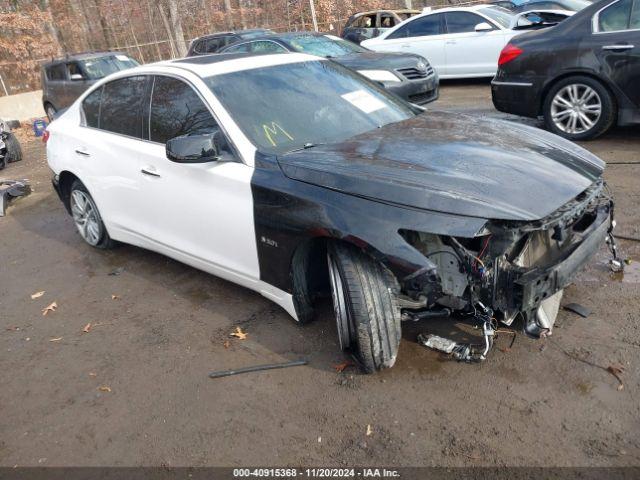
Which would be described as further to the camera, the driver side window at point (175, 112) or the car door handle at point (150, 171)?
the car door handle at point (150, 171)

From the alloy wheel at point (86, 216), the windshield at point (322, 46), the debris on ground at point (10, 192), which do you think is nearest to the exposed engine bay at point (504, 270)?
the alloy wheel at point (86, 216)

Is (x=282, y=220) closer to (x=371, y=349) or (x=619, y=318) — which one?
(x=371, y=349)

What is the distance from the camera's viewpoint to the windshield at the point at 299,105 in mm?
3529

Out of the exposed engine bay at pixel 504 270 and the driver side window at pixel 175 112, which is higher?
the driver side window at pixel 175 112

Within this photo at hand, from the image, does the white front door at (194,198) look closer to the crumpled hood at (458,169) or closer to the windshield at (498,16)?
the crumpled hood at (458,169)

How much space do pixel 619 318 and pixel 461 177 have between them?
1.38 m

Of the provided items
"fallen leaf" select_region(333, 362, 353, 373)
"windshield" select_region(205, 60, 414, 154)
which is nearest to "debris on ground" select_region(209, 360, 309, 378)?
"fallen leaf" select_region(333, 362, 353, 373)

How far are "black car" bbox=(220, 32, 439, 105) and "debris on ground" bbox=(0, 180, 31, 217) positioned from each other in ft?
12.8

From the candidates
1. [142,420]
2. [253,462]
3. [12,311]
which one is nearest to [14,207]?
[12,311]

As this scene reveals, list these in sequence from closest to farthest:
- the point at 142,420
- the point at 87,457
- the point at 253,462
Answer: the point at 253,462 → the point at 87,457 → the point at 142,420

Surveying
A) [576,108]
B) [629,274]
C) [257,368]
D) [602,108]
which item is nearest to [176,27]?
[576,108]

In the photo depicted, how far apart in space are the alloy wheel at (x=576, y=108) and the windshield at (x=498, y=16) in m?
4.91

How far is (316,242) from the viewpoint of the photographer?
10.4 feet

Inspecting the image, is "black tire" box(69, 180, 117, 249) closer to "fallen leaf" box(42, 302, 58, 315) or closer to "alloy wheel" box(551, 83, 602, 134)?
"fallen leaf" box(42, 302, 58, 315)
